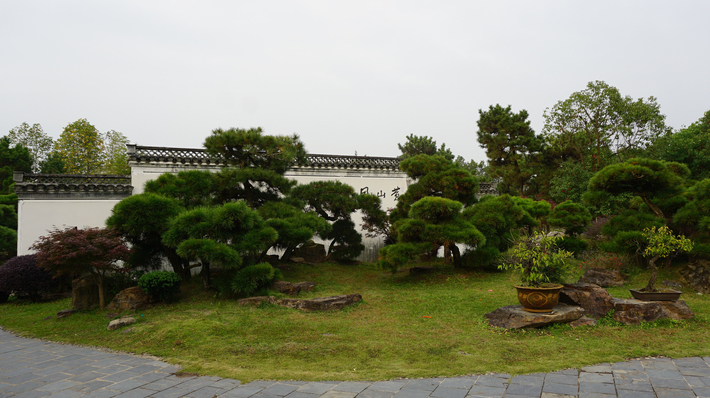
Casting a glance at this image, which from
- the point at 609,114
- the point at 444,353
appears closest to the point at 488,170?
the point at 609,114

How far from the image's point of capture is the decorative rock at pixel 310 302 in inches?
283

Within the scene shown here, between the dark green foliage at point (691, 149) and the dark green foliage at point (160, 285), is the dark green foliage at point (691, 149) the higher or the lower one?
the higher one

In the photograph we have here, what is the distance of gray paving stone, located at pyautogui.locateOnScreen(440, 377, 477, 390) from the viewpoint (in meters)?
3.49

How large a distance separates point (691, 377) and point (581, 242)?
7362mm

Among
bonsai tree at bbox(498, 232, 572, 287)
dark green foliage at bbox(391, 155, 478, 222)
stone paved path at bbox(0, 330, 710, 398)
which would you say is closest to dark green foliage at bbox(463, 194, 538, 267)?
dark green foliage at bbox(391, 155, 478, 222)

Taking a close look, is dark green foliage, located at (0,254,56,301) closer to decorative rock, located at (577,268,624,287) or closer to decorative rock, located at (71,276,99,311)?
decorative rock, located at (71,276,99,311)

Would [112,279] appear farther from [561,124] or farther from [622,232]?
[561,124]

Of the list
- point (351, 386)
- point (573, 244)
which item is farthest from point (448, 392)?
point (573, 244)

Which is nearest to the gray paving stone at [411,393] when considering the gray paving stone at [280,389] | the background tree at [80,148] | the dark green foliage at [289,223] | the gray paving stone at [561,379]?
the gray paving stone at [280,389]

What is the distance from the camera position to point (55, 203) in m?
11.4

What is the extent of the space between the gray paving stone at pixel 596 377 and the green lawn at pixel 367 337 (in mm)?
259

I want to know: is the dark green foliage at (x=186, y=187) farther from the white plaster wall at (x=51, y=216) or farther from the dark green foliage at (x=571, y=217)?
the dark green foliage at (x=571, y=217)

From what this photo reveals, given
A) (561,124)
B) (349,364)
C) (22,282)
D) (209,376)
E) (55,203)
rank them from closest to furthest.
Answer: (209,376) → (349,364) → (22,282) → (55,203) → (561,124)

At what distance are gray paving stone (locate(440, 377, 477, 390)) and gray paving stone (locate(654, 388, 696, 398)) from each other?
147cm
